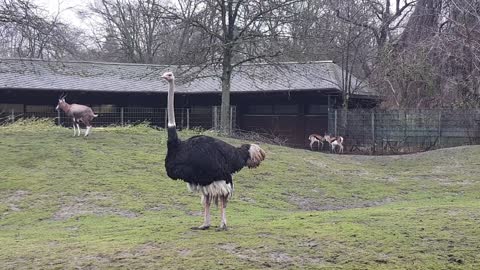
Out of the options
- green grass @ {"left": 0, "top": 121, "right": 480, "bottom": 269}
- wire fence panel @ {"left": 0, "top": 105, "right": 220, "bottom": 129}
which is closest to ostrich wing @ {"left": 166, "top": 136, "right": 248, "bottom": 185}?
green grass @ {"left": 0, "top": 121, "right": 480, "bottom": 269}

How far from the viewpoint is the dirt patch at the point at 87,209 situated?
10.3 metres

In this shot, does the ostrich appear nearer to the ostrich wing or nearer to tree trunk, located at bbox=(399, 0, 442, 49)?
the ostrich wing

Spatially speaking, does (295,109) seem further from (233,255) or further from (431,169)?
(233,255)

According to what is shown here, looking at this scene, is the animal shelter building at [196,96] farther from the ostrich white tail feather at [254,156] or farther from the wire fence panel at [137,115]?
the ostrich white tail feather at [254,156]

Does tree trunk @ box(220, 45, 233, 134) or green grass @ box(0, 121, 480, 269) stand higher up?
tree trunk @ box(220, 45, 233, 134)

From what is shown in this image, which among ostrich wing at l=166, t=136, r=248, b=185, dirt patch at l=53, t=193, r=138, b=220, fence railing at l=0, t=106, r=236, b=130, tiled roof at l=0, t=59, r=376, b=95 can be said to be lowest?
dirt patch at l=53, t=193, r=138, b=220

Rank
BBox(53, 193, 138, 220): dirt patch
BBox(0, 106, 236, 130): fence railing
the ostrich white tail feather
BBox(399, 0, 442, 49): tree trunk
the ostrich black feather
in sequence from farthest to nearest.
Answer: BBox(399, 0, 442, 49): tree trunk → BBox(0, 106, 236, 130): fence railing → BBox(53, 193, 138, 220): dirt patch → the ostrich white tail feather → the ostrich black feather

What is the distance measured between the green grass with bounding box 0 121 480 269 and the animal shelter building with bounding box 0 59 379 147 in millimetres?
6289

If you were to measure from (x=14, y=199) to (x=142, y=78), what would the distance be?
1723cm

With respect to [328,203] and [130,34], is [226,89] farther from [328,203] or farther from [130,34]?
[130,34]

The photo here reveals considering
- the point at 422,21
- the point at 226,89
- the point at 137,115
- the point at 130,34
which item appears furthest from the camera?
the point at 130,34

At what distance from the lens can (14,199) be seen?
1143 centimetres

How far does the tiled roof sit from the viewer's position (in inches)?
1002

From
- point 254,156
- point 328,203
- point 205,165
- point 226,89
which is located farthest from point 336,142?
point 205,165
